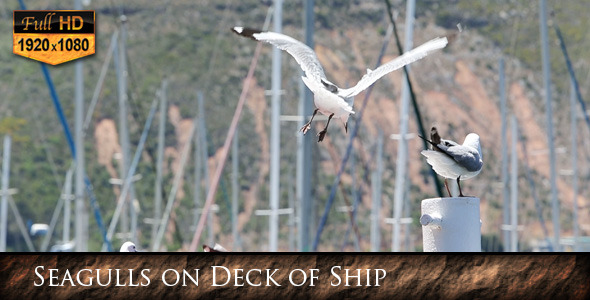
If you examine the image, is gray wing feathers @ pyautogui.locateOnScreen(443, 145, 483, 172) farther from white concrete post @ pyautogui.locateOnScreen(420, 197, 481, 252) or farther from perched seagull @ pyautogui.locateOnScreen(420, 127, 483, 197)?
white concrete post @ pyautogui.locateOnScreen(420, 197, 481, 252)

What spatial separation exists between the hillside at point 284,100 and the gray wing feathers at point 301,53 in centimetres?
3699

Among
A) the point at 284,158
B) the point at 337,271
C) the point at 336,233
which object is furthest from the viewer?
the point at 284,158

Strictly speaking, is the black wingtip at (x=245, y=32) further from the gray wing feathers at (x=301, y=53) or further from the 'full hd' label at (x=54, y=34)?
the 'full hd' label at (x=54, y=34)

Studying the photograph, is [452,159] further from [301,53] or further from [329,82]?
[301,53]

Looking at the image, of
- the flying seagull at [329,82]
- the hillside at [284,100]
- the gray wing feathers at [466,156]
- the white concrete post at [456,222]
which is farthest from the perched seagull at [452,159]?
the hillside at [284,100]

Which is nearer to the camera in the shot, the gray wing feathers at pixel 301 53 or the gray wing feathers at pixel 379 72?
the gray wing feathers at pixel 379 72

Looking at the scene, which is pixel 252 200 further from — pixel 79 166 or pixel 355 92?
pixel 355 92

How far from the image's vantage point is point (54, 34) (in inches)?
628

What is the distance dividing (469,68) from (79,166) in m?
64.0

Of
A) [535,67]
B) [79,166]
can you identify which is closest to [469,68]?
[535,67]

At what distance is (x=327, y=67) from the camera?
243 feet

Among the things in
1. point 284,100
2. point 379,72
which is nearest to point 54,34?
point 379,72

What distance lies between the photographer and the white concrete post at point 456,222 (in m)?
9.52

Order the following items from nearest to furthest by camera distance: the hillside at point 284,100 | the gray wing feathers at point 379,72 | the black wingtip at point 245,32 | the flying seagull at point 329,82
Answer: the flying seagull at point 329,82
the gray wing feathers at point 379,72
the black wingtip at point 245,32
the hillside at point 284,100
